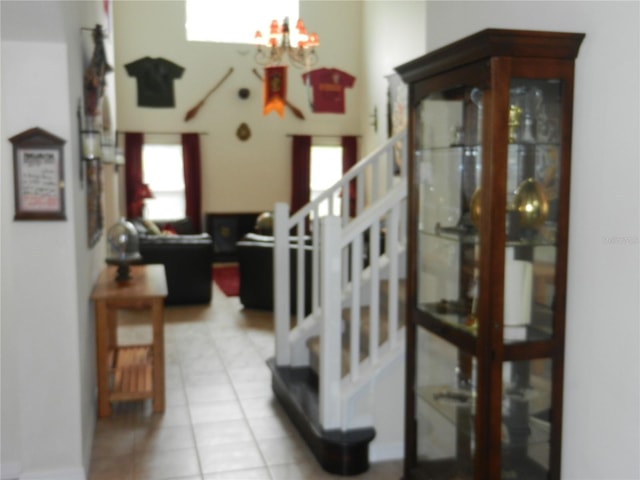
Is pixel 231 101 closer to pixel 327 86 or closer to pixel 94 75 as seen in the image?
pixel 327 86

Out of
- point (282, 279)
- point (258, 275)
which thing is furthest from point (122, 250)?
point (258, 275)

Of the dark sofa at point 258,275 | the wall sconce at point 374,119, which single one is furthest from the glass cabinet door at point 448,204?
the wall sconce at point 374,119

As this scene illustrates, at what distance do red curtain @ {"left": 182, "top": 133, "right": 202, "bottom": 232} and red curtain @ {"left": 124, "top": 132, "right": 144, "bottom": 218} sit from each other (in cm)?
69

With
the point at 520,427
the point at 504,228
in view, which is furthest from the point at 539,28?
the point at 520,427

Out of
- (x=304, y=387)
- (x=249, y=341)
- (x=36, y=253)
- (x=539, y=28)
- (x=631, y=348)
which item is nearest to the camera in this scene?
(x=631, y=348)

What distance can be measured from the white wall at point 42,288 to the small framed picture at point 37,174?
0.04 m

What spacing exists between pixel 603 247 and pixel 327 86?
9.03 m

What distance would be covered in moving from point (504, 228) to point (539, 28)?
0.76m

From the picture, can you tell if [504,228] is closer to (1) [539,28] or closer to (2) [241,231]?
(1) [539,28]

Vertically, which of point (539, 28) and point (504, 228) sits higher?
point (539, 28)

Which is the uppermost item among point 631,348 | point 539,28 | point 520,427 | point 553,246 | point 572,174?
point 539,28

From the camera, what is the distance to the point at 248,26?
10.7m

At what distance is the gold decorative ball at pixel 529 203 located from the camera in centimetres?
238

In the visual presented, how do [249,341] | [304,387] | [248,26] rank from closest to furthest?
[304,387] → [249,341] → [248,26]
